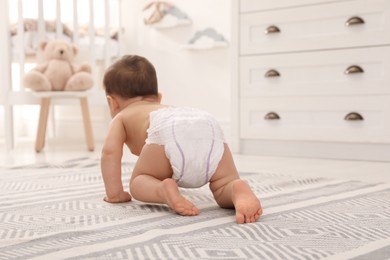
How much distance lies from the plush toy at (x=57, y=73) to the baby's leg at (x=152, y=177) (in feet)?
5.41

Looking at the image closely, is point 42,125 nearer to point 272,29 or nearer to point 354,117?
point 272,29

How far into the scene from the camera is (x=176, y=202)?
107cm

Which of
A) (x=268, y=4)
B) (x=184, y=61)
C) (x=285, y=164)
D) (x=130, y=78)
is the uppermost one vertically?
(x=268, y=4)

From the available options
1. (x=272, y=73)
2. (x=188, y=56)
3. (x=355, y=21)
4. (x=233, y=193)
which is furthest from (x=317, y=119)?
(x=233, y=193)

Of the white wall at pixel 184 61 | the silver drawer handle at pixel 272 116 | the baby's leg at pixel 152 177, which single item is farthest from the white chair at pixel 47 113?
the baby's leg at pixel 152 177

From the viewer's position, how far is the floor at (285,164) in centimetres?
182

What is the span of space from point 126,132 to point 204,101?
1930 mm

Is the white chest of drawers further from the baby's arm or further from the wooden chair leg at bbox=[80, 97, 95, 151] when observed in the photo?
the baby's arm

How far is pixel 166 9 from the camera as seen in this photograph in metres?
3.29

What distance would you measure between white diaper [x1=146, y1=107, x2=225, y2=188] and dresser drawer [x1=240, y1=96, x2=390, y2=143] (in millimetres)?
1213

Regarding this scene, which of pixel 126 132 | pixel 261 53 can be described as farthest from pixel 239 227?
pixel 261 53

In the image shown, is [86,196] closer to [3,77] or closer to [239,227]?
[239,227]

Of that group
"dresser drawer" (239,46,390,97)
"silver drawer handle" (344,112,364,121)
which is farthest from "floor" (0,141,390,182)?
"dresser drawer" (239,46,390,97)

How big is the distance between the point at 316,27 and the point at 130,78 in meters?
1.28
